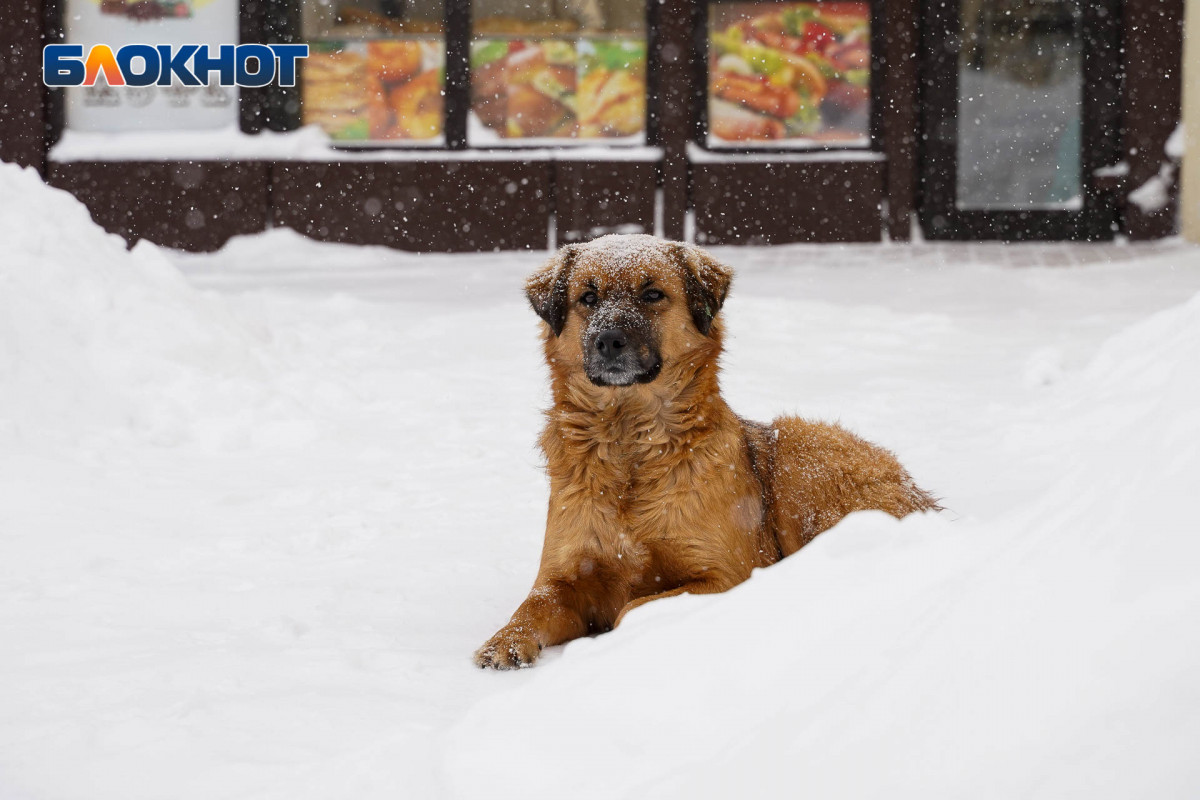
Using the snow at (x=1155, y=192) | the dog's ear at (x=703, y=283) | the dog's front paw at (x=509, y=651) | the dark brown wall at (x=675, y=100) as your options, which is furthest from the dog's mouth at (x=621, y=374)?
the snow at (x=1155, y=192)

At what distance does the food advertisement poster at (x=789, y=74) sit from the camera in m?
14.6

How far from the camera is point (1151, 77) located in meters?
14.1

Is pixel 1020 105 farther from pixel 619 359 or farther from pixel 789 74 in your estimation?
pixel 619 359

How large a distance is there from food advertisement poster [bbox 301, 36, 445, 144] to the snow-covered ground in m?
4.49

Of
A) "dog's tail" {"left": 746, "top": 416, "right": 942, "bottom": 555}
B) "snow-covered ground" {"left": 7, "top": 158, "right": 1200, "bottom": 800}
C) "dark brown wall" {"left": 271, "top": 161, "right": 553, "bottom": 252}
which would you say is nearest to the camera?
"snow-covered ground" {"left": 7, "top": 158, "right": 1200, "bottom": 800}

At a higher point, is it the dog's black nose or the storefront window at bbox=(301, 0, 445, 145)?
the storefront window at bbox=(301, 0, 445, 145)

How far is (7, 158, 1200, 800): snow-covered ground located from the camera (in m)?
2.20

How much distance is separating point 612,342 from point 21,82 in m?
12.0

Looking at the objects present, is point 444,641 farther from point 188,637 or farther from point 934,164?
point 934,164

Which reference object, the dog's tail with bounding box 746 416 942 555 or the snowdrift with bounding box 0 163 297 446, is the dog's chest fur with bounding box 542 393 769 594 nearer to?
the dog's tail with bounding box 746 416 942 555

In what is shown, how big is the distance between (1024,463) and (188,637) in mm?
3770

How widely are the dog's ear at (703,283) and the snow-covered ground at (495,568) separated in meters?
1.16

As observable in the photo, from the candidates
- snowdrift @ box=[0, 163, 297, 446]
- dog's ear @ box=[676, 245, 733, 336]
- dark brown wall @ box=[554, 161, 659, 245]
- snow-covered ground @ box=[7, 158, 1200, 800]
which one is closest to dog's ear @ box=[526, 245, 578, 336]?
dog's ear @ box=[676, 245, 733, 336]

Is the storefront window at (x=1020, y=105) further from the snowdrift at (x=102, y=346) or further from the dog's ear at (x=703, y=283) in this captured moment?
the dog's ear at (x=703, y=283)
